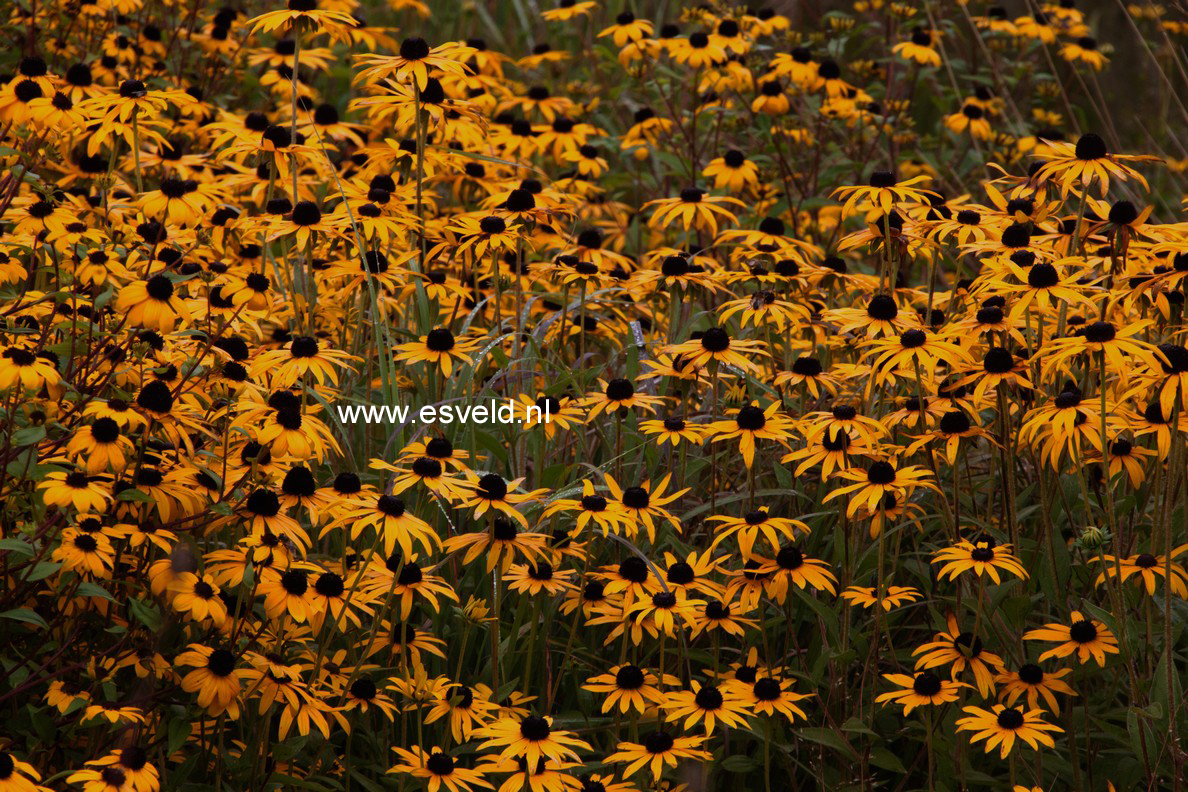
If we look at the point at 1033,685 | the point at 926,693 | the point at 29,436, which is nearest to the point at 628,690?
the point at 926,693

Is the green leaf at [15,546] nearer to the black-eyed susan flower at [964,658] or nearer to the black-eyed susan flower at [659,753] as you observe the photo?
the black-eyed susan flower at [659,753]

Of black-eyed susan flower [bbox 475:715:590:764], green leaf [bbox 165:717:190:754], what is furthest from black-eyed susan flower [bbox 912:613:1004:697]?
green leaf [bbox 165:717:190:754]

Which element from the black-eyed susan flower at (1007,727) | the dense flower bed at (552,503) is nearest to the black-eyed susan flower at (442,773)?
the dense flower bed at (552,503)

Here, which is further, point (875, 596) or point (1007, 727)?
point (875, 596)

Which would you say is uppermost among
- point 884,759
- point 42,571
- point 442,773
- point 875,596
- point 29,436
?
point 29,436

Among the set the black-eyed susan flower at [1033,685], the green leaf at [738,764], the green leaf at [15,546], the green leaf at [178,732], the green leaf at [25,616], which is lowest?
the green leaf at [738,764]

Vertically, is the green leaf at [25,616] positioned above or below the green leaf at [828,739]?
above

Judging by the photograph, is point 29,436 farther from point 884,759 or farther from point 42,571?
point 884,759

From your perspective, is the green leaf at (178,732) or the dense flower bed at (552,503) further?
the dense flower bed at (552,503)

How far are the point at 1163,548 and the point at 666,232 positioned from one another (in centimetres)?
292

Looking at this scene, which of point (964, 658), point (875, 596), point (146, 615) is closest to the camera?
point (146, 615)

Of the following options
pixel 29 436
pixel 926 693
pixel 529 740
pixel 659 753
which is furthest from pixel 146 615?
pixel 926 693

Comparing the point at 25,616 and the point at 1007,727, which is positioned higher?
the point at 25,616

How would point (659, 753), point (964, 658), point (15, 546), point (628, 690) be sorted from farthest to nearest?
point (964, 658) → point (628, 690) → point (659, 753) → point (15, 546)
